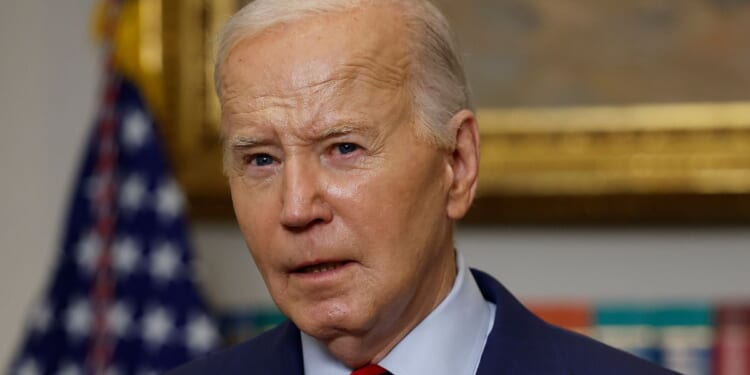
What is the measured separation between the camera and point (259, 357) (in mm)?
2582

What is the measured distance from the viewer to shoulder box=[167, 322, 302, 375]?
2.52 metres

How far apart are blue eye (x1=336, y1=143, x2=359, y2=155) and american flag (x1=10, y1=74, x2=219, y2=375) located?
2.26m

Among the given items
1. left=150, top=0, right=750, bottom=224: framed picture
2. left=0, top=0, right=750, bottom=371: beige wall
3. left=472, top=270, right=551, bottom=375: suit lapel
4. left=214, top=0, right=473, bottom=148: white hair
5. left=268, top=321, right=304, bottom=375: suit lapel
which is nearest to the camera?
left=214, top=0, right=473, bottom=148: white hair

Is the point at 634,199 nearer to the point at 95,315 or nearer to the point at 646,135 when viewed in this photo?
the point at 646,135

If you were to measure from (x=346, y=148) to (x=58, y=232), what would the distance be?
2.80m

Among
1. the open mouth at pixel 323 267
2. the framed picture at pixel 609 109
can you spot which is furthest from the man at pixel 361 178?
the framed picture at pixel 609 109

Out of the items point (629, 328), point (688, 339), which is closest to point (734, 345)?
point (688, 339)

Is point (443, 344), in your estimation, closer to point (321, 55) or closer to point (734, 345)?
point (321, 55)

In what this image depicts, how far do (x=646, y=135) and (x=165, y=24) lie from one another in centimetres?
170

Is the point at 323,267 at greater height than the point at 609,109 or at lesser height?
greater

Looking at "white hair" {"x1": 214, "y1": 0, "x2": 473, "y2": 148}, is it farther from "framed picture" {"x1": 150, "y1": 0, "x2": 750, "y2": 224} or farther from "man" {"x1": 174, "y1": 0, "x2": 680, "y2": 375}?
"framed picture" {"x1": 150, "y1": 0, "x2": 750, "y2": 224}

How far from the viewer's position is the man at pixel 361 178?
7.22 ft

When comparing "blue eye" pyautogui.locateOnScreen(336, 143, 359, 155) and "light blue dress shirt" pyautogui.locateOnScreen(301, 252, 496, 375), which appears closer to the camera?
"blue eye" pyautogui.locateOnScreen(336, 143, 359, 155)

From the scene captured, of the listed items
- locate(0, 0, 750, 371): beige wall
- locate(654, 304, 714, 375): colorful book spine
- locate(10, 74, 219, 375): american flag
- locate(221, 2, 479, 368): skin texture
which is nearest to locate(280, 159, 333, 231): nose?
locate(221, 2, 479, 368): skin texture
